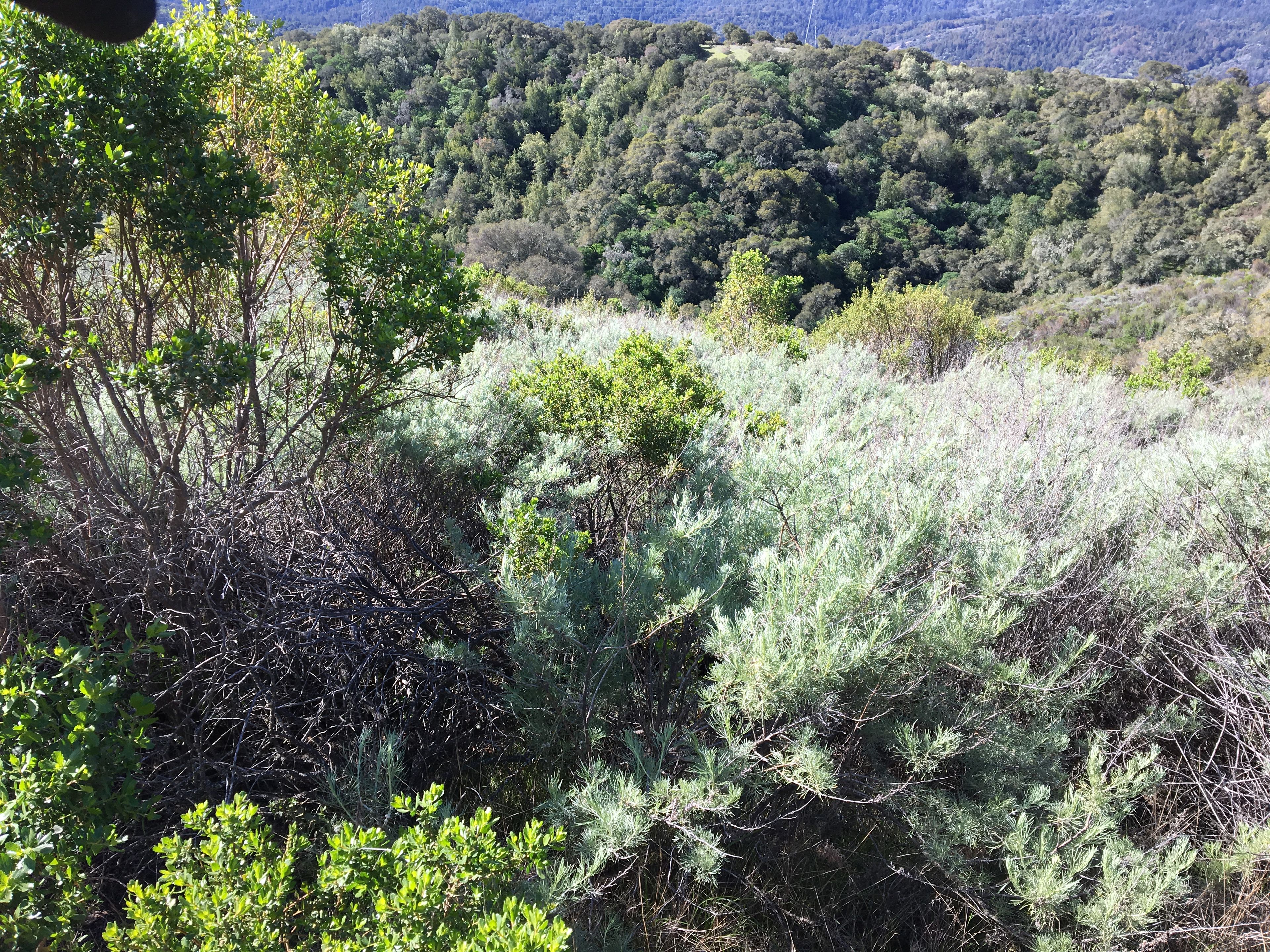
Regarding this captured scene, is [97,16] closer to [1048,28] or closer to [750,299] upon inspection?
[750,299]

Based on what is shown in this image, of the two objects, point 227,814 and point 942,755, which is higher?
point 227,814

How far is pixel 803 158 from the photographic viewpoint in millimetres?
36594

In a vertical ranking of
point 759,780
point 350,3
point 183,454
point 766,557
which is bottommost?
point 759,780

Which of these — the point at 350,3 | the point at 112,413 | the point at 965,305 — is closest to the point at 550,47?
the point at 350,3

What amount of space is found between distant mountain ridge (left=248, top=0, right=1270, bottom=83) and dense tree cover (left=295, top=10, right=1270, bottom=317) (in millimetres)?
21725

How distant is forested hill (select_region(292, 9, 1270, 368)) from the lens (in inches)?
1256

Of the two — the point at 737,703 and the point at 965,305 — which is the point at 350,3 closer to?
the point at 965,305

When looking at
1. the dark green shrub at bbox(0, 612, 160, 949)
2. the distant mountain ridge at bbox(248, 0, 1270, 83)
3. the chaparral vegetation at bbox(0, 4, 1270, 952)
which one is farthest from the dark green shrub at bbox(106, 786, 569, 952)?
the distant mountain ridge at bbox(248, 0, 1270, 83)

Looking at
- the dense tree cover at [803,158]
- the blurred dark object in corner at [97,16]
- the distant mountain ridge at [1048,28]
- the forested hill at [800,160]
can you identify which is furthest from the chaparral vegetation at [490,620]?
the distant mountain ridge at [1048,28]

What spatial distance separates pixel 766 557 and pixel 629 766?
0.77 meters

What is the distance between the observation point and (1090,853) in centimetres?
192

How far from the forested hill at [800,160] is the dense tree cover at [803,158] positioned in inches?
5.1

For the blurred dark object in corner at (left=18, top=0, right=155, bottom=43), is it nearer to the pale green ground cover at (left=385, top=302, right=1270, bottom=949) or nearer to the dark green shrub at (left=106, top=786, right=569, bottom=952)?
the dark green shrub at (left=106, top=786, right=569, bottom=952)

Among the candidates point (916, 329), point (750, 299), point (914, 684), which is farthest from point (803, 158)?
point (914, 684)
